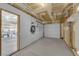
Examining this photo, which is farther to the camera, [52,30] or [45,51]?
[52,30]

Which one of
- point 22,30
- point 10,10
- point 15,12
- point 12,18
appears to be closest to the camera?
point 10,10

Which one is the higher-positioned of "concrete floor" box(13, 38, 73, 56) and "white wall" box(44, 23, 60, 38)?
"white wall" box(44, 23, 60, 38)

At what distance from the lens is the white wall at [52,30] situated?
11.3 metres

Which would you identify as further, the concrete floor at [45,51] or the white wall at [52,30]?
the white wall at [52,30]

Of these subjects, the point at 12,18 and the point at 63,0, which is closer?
the point at 63,0

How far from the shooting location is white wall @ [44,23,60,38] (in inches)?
444

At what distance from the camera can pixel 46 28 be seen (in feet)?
37.7

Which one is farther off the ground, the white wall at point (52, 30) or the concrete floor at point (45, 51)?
the white wall at point (52, 30)

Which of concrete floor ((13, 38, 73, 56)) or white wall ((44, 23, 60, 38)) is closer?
concrete floor ((13, 38, 73, 56))

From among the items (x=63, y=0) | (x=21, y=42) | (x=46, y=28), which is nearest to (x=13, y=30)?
(x=21, y=42)

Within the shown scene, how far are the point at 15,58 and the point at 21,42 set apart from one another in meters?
2.65

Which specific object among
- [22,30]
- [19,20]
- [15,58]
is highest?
[19,20]

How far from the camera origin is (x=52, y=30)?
11.6 m

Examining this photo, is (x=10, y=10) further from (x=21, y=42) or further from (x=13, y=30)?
(x=21, y=42)
